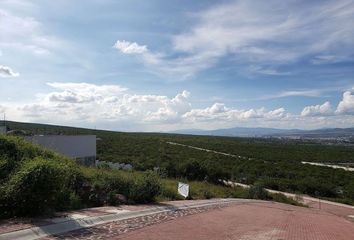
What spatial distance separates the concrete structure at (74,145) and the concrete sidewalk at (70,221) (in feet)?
57.6

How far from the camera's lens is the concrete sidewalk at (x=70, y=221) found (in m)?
8.39

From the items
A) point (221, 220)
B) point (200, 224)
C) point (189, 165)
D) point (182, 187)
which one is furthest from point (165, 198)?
point (189, 165)

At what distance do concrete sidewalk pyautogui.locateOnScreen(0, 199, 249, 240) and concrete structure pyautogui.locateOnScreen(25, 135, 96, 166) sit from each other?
691 inches

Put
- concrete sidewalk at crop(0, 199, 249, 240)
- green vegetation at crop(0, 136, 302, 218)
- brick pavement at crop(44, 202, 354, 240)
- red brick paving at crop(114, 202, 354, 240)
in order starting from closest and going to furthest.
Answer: concrete sidewalk at crop(0, 199, 249, 240) → brick pavement at crop(44, 202, 354, 240) → green vegetation at crop(0, 136, 302, 218) → red brick paving at crop(114, 202, 354, 240)

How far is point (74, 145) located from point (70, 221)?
24.8 meters

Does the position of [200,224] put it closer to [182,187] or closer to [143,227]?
[143,227]

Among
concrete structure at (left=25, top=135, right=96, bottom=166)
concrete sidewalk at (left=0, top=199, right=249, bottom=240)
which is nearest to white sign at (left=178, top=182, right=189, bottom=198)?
concrete sidewalk at (left=0, top=199, right=249, bottom=240)

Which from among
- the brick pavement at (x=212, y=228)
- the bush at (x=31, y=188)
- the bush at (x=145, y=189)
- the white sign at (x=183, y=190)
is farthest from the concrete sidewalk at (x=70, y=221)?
the white sign at (x=183, y=190)

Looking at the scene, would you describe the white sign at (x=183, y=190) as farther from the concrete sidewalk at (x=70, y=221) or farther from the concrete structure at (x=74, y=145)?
the concrete structure at (x=74, y=145)

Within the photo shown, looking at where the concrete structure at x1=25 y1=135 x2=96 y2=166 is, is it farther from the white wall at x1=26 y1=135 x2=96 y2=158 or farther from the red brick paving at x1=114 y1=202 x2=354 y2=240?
the red brick paving at x1=114 y1=202 x2=354 y2=240

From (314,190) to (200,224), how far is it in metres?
32.1

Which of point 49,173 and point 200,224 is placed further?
point 200,224

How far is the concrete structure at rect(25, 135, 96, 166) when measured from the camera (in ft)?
100

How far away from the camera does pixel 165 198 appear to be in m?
18.0
